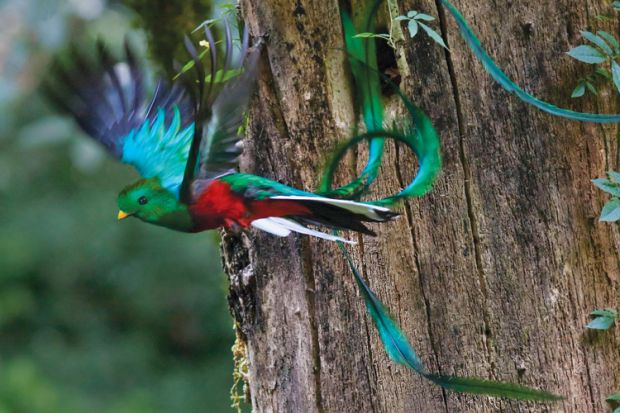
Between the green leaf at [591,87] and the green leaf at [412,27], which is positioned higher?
the green leaf at [412,27]

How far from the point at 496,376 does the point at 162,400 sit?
316 cm

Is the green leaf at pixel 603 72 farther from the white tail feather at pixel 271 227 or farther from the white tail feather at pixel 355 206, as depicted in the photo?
the white tail feather at pixel 271 227

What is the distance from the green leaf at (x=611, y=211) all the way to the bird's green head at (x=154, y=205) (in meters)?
0.71

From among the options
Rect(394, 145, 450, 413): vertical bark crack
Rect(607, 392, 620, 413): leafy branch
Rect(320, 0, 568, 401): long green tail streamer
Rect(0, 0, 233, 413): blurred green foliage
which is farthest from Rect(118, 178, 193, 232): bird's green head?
Rect(0, 0, 233, 413): blurred green foliage

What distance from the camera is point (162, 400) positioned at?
14.2 feet

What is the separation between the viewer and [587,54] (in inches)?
56.8

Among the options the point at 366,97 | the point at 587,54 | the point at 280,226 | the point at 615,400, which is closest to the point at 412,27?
the point at 366,97

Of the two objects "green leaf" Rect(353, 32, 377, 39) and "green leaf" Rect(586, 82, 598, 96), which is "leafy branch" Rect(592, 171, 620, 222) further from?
"green leaf" Rect(353, 32, 377, 39)

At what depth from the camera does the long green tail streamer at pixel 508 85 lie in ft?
4.59

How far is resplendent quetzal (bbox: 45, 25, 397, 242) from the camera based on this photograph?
1.26 metres

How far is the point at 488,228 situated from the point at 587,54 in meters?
0.35

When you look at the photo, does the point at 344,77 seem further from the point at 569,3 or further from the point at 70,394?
the point at 70,394

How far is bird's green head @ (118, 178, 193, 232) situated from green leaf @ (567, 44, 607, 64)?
720mm

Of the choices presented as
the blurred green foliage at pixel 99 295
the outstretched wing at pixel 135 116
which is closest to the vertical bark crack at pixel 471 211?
the outstretched wing at pixel 135 116
